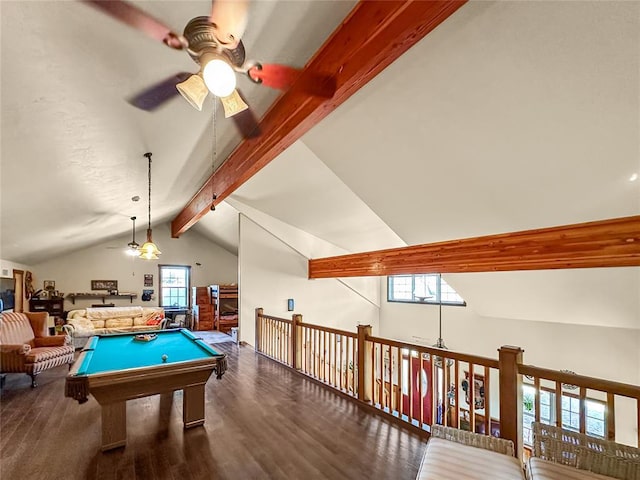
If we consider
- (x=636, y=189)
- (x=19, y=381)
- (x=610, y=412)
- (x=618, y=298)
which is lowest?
(x=19, y=381)

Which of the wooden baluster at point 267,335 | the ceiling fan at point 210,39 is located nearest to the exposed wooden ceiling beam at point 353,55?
the ceiling fan at point 210,39

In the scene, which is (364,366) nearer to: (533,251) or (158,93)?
(533,251)

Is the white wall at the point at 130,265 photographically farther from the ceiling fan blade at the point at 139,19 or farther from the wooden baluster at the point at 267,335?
the ceiling fan blade at the point at 139,19

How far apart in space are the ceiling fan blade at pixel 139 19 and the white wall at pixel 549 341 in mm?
7722

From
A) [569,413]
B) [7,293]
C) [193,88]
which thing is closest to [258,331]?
[7,293]

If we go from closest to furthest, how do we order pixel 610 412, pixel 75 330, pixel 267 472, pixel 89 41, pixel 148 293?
pixel 89 41 < pixel 610 412 < pixel 267 472 < pixel 75 330 < pixel 148 293

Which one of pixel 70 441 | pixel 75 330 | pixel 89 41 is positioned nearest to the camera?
pixel 89 41

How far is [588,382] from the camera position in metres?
2.19

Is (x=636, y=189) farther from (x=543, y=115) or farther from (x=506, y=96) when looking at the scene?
(x=506, y=96)

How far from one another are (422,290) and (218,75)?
847cm

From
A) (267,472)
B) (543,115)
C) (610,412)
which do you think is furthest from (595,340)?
(267,472)

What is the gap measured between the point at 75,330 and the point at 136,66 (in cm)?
725

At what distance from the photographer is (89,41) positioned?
1.70 m

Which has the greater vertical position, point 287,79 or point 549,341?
point 287,79
